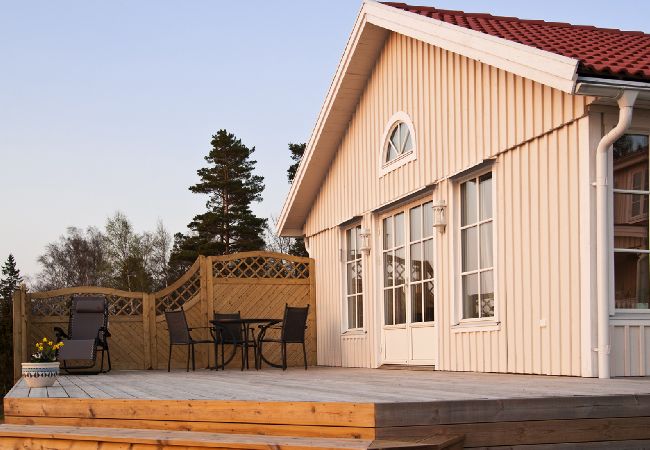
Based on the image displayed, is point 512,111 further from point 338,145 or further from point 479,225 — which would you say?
point 338,145

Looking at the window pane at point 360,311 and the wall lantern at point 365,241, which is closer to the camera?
the wall lantern at point 365,241

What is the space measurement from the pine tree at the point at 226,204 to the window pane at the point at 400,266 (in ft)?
71.9

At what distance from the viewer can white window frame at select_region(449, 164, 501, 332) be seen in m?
8.09

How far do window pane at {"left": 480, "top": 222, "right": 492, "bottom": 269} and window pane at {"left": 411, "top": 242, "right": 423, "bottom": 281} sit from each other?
5.07 feet

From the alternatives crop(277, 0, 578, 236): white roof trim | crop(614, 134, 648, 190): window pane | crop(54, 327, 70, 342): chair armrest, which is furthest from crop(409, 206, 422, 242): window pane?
crop(54, 327, 70, 342): chair armrest

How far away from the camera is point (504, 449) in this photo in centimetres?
450

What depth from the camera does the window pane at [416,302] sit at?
995 centimetres

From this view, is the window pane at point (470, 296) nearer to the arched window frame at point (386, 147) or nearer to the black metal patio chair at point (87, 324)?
the arched window frame at point (386, 147)

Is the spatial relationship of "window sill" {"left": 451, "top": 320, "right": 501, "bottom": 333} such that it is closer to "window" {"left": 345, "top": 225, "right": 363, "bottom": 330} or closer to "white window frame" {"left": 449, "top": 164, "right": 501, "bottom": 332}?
"white window frame" {"left": 449, "top": 164, "right": 501, "bottom": 332}

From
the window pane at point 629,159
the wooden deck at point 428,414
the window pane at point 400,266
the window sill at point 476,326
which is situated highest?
the window pane at point 629,159

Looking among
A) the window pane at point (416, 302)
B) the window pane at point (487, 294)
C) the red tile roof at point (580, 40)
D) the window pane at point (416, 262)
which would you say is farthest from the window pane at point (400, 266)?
the red tile roof at point (580, 40)

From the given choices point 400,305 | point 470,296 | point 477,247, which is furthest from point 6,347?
point 477,247

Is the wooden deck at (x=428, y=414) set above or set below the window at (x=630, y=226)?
below

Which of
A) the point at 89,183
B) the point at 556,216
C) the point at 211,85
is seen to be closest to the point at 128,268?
the point at 89,183
